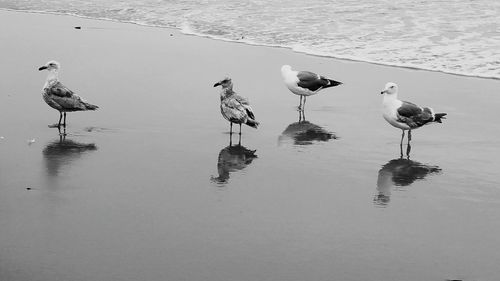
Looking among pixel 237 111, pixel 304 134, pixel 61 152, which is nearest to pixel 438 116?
pixel 304 134

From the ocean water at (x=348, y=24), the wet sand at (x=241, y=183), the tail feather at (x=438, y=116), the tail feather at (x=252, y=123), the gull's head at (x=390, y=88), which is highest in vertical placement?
the ocean water at (x=348, y=24)

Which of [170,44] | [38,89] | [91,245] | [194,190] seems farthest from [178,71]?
[91,245]

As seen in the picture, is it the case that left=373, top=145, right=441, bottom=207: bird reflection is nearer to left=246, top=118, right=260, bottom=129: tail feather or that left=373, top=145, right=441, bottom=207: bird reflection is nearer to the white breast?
the white breast

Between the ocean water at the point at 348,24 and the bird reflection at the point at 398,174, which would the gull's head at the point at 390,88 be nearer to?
the bird reflection at the point at 398,174

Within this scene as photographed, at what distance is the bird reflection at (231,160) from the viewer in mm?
8178

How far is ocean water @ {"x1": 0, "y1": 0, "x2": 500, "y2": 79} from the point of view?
16797mm

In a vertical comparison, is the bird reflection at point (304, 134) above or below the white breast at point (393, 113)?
below

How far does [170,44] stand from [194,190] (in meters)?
11.1

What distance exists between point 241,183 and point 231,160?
1.01 metres

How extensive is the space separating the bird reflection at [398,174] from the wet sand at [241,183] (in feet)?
0.10

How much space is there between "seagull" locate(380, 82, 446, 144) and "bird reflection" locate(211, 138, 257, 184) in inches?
77.8

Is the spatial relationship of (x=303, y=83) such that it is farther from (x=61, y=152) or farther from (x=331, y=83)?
(x=61, y=152)

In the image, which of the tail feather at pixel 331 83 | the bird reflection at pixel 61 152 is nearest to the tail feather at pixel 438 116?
the tail feather at pixel 331 83

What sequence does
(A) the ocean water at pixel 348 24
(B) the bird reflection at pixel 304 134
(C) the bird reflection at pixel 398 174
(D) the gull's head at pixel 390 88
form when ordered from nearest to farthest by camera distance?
1. (C) the bird reflection at pixel 398 174
2. (B) the bird reflection at pixel 304 134
3. (D) the gull's head at pixel 390 88
4. (A) the ocean water at pixel 348 24
